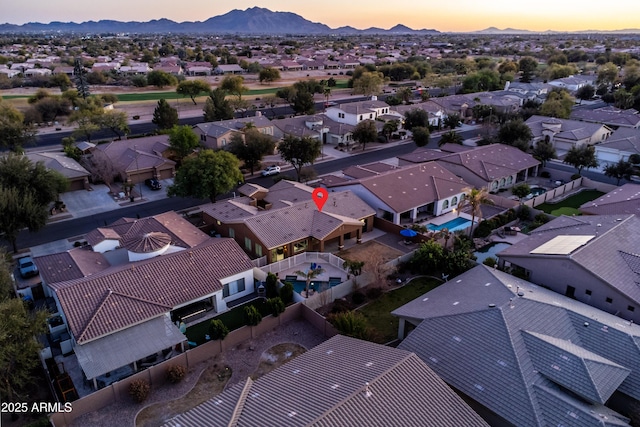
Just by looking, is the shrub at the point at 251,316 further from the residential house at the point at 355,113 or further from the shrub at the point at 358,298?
the residential house at the point at 355,113

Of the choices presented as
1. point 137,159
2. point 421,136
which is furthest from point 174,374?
point 421,136

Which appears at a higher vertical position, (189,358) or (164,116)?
(164,116)

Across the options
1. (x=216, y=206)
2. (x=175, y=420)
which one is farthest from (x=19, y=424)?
(x=216, y=206)

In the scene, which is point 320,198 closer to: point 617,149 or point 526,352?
point 526,352

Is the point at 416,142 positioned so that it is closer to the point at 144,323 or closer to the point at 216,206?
the point at 216,206

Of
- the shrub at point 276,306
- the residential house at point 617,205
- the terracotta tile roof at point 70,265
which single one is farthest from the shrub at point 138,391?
the residential house at point 617,205
